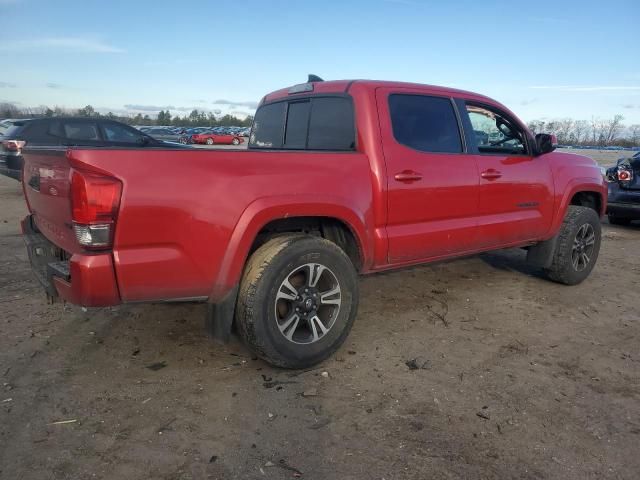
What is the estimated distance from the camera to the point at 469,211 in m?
4.18

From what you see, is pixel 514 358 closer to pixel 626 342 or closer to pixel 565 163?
pixel 626 342

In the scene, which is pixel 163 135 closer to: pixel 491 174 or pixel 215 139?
pixel 215 139

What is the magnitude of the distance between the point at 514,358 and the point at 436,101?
210cm

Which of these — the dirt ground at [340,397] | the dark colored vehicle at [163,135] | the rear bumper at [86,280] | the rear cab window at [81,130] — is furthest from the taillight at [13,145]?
the dark colored vehicle at [163,135]

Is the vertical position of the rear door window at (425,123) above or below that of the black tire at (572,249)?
above

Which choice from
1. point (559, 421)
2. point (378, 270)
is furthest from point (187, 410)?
point (559, 421)

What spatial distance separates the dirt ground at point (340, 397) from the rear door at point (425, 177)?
2.34 feet

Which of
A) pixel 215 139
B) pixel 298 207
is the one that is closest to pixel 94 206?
pixel 298 207

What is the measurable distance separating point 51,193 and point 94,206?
0.64 metres

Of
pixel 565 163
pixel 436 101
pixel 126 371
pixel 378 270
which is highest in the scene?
pixel 436 101

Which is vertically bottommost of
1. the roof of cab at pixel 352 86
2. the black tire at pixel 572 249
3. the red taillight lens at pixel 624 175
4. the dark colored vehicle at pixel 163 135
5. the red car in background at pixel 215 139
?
the red car in background at pixel 215 139

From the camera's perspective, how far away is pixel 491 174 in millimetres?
4320

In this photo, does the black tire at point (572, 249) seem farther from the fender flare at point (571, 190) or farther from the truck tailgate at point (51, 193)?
the truck tailgate at point (51, 193)

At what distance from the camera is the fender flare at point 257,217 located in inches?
112
